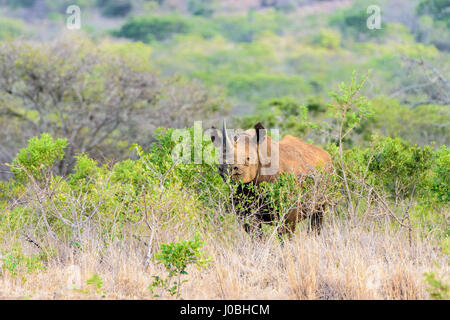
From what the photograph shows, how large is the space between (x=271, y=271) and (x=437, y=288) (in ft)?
5.35

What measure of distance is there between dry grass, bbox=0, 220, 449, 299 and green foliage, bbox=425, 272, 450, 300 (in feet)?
1.10

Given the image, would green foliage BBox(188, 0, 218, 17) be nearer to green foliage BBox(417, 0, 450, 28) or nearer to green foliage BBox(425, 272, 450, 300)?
green foliage BBox(417, 0, 450, 28)

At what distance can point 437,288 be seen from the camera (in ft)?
16.9

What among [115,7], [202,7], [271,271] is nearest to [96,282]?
[271,271]

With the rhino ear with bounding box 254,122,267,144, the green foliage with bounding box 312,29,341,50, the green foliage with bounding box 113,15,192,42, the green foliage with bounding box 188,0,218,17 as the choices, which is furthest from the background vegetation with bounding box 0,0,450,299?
the green foliage with bounding box 188,0,218,17

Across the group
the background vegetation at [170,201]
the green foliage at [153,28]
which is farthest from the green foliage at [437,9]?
the background vegetation at [170,201]

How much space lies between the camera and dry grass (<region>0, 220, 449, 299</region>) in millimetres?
5602

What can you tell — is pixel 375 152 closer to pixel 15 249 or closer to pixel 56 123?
pixel 15 249

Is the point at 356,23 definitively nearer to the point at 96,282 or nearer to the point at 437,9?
the point at 437,9

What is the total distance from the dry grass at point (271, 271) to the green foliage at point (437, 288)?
335 millimetres

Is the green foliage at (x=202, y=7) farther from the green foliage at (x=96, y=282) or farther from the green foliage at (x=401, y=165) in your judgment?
the green foliage at (x=96, y=282)

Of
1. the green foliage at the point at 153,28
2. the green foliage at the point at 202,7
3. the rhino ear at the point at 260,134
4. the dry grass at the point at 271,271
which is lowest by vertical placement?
the dry grass at the point at 271,271

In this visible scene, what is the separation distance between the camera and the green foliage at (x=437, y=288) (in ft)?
16.5

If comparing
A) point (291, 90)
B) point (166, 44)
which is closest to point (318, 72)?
point (291, 90)
